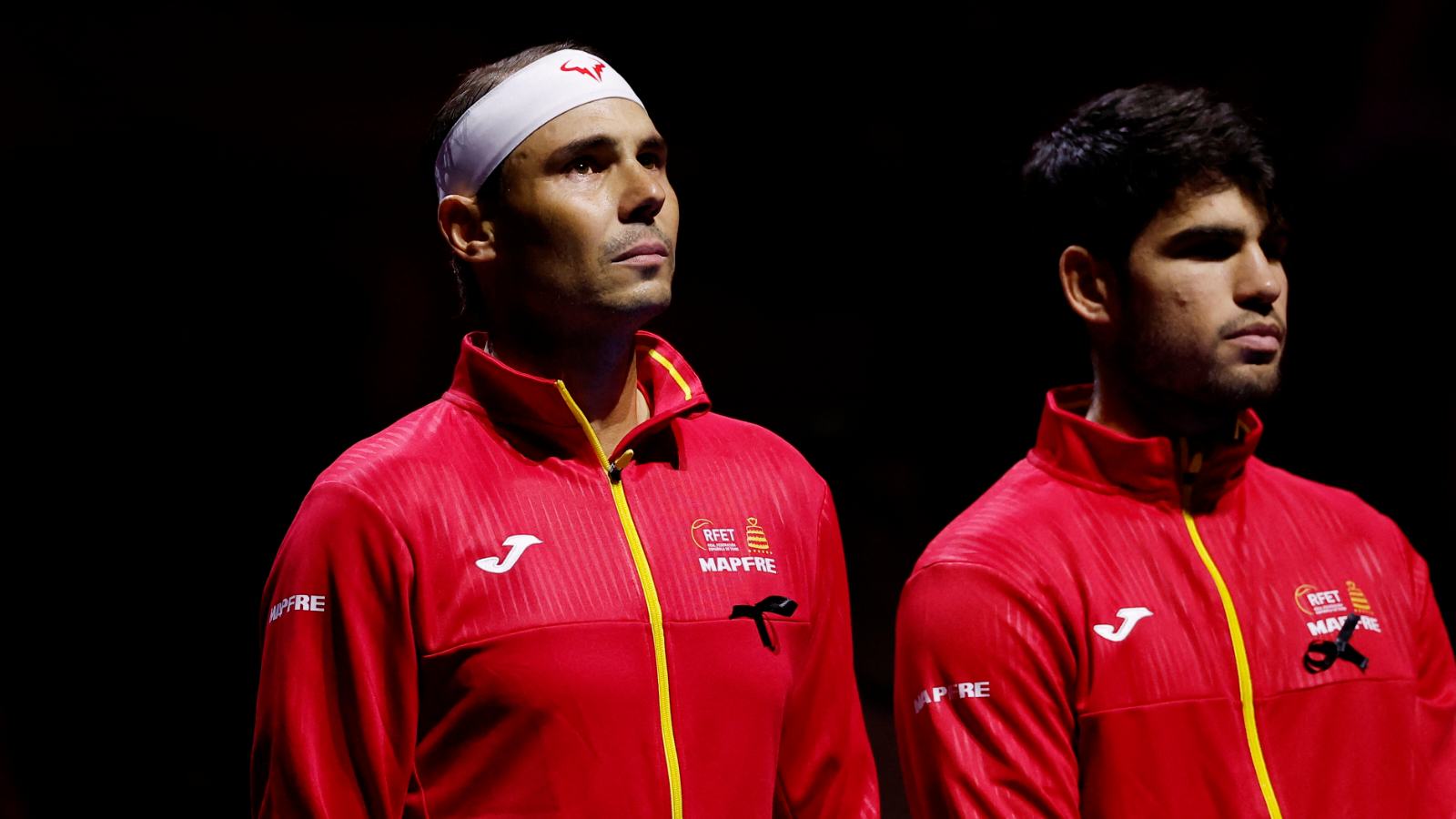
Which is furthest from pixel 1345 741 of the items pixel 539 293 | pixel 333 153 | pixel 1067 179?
pixel 333 153

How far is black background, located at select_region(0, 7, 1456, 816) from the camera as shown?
379cm

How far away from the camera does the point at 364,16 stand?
430 cm

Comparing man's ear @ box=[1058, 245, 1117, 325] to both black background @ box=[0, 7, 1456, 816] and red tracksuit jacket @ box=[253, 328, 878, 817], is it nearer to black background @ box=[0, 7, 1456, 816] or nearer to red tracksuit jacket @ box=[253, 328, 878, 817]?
black background @ box=[0, 7, 1456, 816]

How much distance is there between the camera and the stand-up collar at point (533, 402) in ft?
7.22

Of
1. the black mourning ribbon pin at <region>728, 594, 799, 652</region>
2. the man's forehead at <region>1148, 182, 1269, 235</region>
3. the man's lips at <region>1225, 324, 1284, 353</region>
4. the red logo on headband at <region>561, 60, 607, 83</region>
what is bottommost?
the black mourning ribbon pin at <region>728, 594, 799, 652</region>

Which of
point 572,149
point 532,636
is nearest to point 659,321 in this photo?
point 572,149

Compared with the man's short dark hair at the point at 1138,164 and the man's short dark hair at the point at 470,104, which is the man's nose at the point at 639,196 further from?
the man's short dark hair at the point at 1138,164

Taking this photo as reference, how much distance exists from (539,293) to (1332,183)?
3.26m

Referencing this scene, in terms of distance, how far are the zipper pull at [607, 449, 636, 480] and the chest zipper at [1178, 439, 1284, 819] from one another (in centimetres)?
90

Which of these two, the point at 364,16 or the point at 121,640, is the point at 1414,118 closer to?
the point at 364,16

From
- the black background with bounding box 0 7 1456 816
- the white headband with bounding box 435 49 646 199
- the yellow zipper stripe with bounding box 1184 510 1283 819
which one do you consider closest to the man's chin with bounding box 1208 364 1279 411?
the yellow zipper stripe with bounding box 1184 510 1283 819

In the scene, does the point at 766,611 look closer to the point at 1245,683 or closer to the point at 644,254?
the point at 644,254

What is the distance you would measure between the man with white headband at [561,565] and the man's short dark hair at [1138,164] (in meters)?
0.69

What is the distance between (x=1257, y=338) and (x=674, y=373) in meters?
0.90
